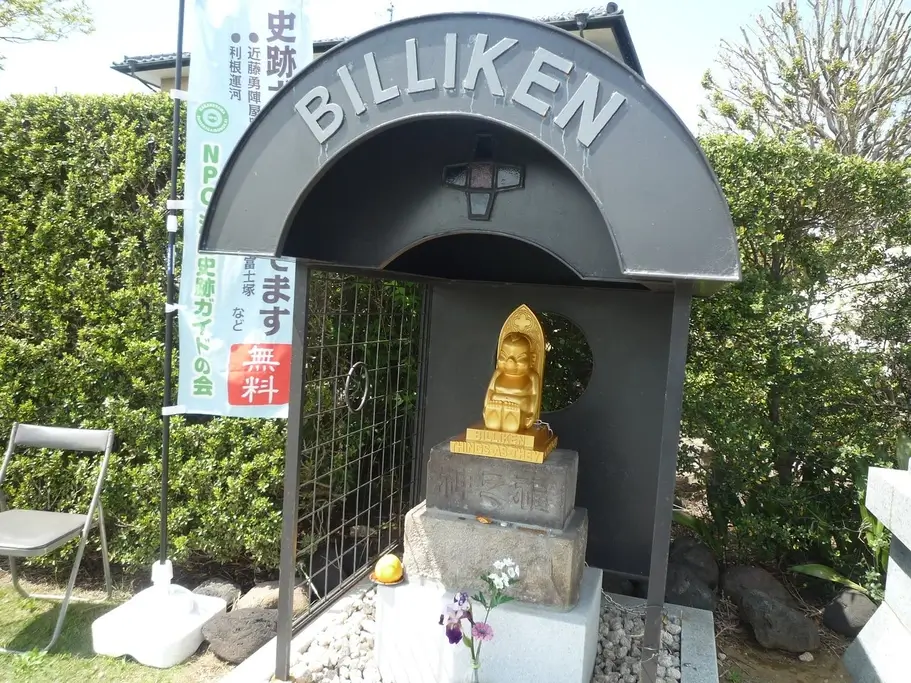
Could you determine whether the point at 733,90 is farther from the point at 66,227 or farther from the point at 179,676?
the point at 179,676

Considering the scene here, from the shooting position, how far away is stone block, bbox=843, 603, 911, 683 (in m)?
3.58

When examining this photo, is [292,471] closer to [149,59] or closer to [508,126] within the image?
[508,126]

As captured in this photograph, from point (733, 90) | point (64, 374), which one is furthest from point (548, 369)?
point (733, 90)

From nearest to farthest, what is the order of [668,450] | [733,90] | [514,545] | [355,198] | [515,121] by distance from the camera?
[515,121] → [668,450] → [514,545] → [355,198] → [733,90]

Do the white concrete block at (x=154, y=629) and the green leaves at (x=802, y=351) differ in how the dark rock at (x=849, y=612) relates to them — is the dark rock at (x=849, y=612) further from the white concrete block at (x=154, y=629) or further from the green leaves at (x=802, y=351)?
the white concrete block at (x=154, y=629)

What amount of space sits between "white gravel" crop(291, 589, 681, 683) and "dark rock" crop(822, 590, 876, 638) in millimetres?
1468

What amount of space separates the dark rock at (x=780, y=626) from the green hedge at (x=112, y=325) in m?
3.91

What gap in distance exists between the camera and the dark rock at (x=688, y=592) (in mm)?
4719

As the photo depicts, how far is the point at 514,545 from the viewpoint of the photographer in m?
3.45

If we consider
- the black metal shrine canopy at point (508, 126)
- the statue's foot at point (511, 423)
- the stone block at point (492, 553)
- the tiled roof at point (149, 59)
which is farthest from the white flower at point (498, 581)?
the tiled roof at point (149, 59)

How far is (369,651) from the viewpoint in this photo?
148 inches

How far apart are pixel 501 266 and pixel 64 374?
379 cm

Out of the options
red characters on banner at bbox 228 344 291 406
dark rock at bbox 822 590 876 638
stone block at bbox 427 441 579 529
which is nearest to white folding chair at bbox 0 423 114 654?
red characters on banner at bbox 228 344 291 406

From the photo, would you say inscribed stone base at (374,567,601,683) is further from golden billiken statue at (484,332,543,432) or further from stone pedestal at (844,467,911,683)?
stone pedestal at (844,467,911,683)
